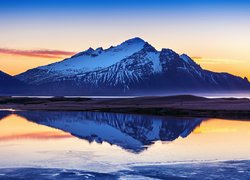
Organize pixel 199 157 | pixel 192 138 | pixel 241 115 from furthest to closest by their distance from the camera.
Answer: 1. pixel 241 115
2. pixel 192 138
3. pixel 199 157

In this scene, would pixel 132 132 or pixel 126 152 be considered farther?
pixel 132 132

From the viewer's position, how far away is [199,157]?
26.1m

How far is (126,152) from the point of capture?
28203 mm

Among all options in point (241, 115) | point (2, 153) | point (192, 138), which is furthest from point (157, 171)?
point (241, 115)

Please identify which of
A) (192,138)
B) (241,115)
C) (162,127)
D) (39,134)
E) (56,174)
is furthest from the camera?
(241,115)

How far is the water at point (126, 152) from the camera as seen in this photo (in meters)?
21.9

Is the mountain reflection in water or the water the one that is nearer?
the water

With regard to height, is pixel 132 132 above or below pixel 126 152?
above

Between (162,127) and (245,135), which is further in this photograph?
(162,127)

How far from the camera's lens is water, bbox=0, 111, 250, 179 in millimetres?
21875

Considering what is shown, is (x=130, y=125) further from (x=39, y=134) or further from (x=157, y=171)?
(x=157, y=171)

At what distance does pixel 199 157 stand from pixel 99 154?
18.7 ft

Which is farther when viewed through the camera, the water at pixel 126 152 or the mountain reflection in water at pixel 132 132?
the mountain reflection in water at pixel 132 132

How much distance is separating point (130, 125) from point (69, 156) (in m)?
21.8
